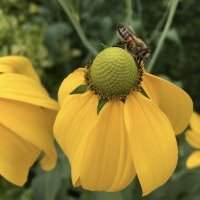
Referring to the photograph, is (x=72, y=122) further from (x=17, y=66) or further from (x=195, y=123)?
(x=195, y=123)

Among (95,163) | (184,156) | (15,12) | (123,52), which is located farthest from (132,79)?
(15,12)

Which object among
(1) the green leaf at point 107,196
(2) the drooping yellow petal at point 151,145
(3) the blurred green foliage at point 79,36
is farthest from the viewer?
(3) the blurred green foliage at point 79,36

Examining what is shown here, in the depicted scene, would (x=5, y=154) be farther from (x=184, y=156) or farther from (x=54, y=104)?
(x=184, y=156)

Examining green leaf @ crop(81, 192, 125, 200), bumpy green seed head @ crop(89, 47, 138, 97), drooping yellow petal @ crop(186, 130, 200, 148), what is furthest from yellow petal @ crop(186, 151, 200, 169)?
bumpy green seed head @ crop(89, 47, 138, 97)

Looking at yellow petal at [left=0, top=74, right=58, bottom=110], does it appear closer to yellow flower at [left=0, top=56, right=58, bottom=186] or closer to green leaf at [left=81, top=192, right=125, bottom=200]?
yellow flower at [left=0, top=56, right=58, bottom=186]

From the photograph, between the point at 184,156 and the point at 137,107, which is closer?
the point at 137,107

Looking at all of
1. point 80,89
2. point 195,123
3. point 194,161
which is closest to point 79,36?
point 195,123

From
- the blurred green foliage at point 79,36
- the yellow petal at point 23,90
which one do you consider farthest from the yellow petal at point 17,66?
the blurred green foliage at point 79,36

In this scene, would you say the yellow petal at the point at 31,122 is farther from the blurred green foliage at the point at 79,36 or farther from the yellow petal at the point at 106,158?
the blurred green foliage at the point at 79,36
